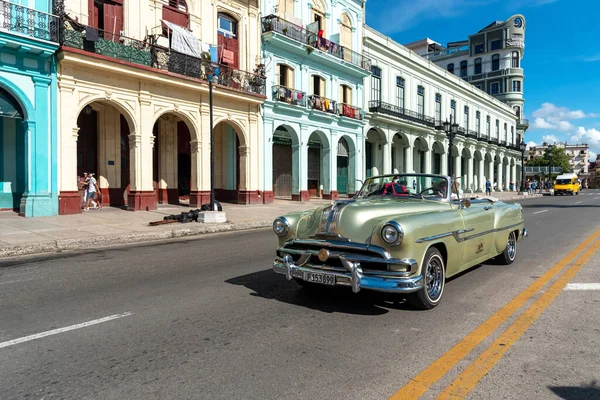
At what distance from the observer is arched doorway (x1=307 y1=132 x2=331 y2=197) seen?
27.4 meters

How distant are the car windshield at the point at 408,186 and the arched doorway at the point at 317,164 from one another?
20824 mm

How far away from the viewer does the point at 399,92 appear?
112 feet

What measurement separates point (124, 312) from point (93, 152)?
624 inches

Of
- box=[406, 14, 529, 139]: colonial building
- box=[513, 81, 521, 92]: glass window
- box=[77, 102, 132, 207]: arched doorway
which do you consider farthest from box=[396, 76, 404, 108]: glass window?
box=[513, 81, 521, 92]: glass window

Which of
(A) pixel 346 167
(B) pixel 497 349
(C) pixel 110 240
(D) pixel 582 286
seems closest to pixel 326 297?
(B) pixel 497 349

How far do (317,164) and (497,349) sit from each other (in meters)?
26.3

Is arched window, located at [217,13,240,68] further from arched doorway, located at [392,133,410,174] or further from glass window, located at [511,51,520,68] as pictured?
glass window, located at [511,51,520,68]

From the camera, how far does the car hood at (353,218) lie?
441cm

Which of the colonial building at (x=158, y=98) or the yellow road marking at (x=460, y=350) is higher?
the colonial building at (x=158, y=98)

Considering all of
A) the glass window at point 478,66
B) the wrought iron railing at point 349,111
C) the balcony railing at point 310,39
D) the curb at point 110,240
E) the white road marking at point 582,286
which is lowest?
the white road marking at point 582,286

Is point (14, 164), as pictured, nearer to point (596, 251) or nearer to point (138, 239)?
point (138, 239)

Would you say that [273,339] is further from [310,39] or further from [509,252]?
[310,39]

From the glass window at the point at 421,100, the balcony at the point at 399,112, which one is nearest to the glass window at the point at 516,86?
the balcony at the point at 399,112

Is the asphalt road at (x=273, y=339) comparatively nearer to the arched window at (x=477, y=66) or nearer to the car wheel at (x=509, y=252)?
the car wheel at (x=509, y=252)
